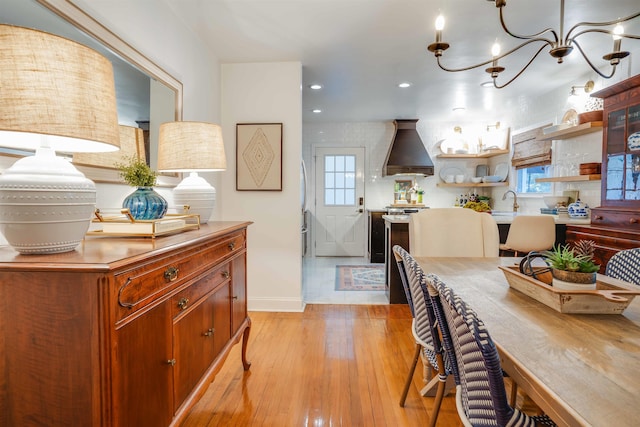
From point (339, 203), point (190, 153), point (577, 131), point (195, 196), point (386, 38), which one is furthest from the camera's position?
point (339, 203)

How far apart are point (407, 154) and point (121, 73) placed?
504 centimetres

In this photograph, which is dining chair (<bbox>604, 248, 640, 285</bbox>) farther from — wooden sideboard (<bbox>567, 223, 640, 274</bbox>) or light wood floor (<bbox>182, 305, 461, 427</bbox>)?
wooden sideboard (<bbox>567, 223, 640, 274</bbox>)

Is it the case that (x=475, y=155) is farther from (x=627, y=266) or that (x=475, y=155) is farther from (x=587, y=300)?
(x=587, y=300)

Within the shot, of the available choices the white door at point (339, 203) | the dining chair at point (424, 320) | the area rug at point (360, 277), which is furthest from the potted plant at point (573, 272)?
the white door at point (339, 203)

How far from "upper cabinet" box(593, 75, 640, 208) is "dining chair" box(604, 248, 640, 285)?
4.75 feet

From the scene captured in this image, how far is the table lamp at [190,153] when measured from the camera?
1.81 metres

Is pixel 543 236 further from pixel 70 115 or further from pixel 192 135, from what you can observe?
pixel 70 115

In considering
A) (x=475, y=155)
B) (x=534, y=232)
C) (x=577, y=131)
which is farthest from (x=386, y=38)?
(x=475, y=155)

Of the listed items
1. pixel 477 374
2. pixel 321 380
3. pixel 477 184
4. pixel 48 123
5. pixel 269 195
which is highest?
pixel 477 184

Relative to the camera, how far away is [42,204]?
0.88m

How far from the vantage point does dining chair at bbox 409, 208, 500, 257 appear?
2504 millimetres

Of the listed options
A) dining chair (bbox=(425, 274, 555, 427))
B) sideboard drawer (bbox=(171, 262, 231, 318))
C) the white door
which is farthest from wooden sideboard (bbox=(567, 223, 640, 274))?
the white door

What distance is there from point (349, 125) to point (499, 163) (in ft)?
8.92

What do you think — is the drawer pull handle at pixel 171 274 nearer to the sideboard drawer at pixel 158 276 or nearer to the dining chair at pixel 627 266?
the sideboard drawer at pixel 158 276
